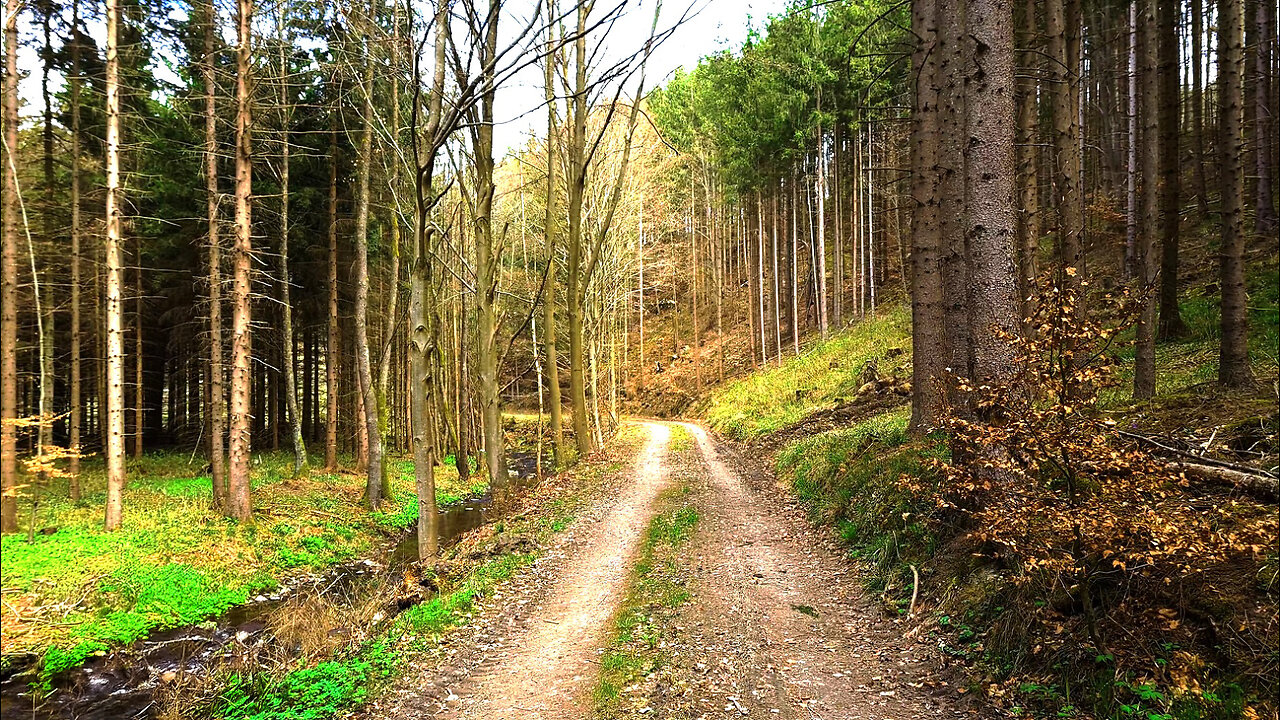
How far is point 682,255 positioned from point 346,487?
36857 mm

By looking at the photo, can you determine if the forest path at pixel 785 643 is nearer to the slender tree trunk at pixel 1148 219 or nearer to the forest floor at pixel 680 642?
the forest floor at pixel 680 642

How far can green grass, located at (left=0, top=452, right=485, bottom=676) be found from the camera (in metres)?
5.12

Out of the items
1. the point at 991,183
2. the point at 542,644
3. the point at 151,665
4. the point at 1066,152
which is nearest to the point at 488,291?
the point at 151,665

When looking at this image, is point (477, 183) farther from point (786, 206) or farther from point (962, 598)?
point (786, 206)

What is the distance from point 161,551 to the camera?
995cm

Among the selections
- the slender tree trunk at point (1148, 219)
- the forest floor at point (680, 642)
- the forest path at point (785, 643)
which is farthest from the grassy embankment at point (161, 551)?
the slender tree trunk at point (1148, 219)

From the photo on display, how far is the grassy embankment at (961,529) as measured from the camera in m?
3.68

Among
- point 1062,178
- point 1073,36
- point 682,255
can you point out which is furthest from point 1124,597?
point 682,255

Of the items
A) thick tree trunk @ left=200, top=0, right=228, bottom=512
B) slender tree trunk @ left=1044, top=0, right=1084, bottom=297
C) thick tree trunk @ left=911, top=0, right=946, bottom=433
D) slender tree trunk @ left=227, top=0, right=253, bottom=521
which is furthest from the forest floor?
thick tree trunk @ left=200, top=0, right=228, bottom=512

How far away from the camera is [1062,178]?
9812 millimetres

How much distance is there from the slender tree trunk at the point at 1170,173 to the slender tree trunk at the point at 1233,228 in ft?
5.41

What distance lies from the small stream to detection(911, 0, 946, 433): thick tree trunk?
30.3 ft

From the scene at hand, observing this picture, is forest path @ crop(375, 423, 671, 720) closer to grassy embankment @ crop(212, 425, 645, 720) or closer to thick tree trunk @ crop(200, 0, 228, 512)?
grassy embankment @ crop(212, 425, 645, 720)

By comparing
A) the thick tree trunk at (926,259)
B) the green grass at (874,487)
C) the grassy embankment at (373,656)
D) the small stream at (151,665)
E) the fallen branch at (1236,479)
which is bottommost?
the small stream at (151,665)
